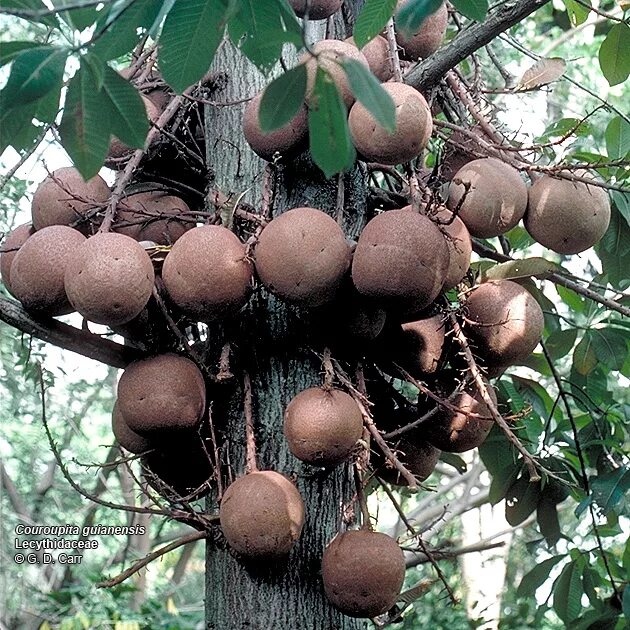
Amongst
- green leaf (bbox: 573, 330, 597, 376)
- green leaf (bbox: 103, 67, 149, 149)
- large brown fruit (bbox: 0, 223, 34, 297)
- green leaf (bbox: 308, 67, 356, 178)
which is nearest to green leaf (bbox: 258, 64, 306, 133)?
green leaf (bbox: 308, 67, 356, 178)

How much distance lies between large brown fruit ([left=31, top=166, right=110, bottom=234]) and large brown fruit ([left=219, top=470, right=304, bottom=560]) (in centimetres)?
56

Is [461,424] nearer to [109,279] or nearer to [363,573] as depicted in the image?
[363,573]

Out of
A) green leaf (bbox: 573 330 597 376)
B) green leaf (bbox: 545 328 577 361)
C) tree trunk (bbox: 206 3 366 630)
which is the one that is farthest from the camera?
green leaf (bbox: 545 328 577 361)

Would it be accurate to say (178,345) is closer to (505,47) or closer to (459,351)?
(459,351)

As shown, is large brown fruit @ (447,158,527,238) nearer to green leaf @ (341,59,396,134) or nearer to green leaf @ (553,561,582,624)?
green leaf @ (341,59,396,134)

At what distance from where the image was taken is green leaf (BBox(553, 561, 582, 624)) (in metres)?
2.46

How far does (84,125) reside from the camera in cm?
101

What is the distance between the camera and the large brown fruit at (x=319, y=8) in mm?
1627

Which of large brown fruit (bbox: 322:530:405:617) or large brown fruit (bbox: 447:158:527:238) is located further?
large brown fruit (bbox: 447:158:527:238)

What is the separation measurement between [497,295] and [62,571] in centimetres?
538

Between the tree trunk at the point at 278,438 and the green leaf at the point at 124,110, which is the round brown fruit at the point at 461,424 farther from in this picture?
the green leaf at the point at 124,110

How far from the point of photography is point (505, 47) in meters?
4.38

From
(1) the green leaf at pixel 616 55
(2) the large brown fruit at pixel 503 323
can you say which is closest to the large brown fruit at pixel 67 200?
(2) the large brown fruit at pixel 503 323

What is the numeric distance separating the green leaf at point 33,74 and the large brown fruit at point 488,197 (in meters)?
0.75
